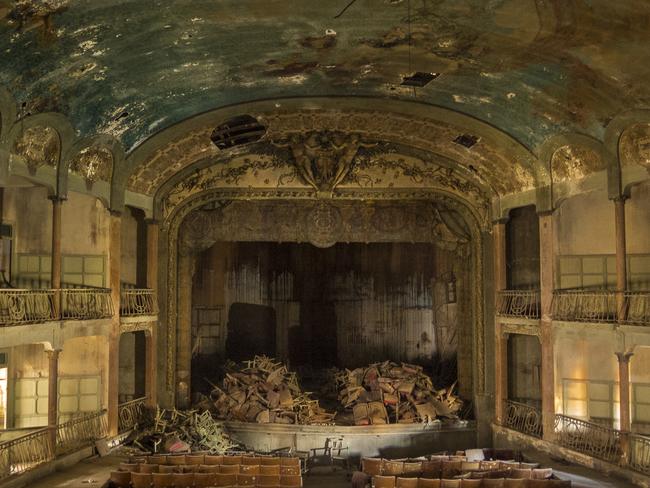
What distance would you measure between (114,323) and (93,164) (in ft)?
12.6

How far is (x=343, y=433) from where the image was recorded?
1848 centimetres

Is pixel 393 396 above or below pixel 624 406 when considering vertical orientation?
below

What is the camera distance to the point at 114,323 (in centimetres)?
1752

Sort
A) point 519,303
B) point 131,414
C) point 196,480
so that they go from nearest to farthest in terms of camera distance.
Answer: point 196,480, point 131,414, point 519,303

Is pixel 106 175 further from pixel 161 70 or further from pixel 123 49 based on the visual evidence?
pixel 123 49

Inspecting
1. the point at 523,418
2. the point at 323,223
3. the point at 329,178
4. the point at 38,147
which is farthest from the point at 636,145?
the point at 38,147

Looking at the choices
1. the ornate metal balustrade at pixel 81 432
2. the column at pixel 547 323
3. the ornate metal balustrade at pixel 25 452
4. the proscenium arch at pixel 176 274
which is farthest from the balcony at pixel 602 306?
the ornate metal balustrade at pixel 25 452

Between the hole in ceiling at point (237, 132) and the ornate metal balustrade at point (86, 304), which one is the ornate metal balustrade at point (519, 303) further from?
the ornate metal balustrade at point (86, 304)

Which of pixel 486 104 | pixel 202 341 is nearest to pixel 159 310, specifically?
pixel 202 341

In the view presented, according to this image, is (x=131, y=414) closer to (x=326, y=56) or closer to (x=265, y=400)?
(x=265, y=400)

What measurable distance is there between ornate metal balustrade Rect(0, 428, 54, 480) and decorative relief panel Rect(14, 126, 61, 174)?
17.0ft

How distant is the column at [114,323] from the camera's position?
1723 centimetres

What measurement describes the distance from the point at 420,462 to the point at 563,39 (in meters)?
7.94

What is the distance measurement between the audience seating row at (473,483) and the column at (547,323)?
4.94 metres
